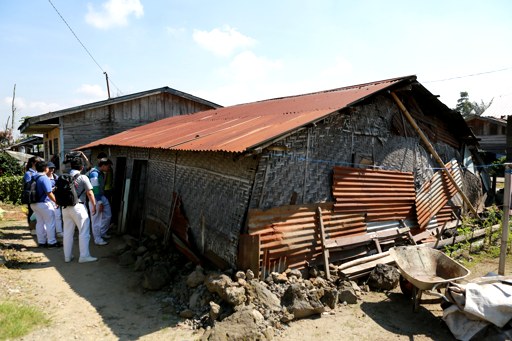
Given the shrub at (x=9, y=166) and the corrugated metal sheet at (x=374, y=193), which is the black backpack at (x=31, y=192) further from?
the shrub at (x=9, y=166)

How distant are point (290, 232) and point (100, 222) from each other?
5137mm

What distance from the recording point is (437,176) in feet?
27.8

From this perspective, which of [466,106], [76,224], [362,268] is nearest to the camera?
[362,268]

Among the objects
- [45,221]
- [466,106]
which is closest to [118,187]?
[45,221]

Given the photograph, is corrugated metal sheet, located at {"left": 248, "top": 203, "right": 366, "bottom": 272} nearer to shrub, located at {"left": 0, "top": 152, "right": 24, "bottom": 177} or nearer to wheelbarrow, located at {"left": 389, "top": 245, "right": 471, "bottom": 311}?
wheelbarrow, located at {"left": 389, "top": 245, "right": 471, "bottom": 311}

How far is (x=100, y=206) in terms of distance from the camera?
799 cm

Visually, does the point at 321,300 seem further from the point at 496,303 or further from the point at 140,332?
the point at 140,332

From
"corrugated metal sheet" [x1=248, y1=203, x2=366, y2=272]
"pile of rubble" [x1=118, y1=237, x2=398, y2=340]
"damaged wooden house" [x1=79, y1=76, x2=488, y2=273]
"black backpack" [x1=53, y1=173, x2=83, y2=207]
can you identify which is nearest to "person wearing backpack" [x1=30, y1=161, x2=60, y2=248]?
"black backpack" [x1=53, y1=173, x2=83, y2=207]

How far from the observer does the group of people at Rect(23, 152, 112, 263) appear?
21.3 ft

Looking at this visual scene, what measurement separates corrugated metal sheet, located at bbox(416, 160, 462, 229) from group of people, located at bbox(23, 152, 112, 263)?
7.36m

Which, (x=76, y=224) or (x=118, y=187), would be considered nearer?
(x=76, y=224)

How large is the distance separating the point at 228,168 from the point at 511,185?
524cm

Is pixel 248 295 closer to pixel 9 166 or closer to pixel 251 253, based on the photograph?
pixel 251 253

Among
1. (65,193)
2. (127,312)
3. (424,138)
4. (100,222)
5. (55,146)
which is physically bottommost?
(127,312)
